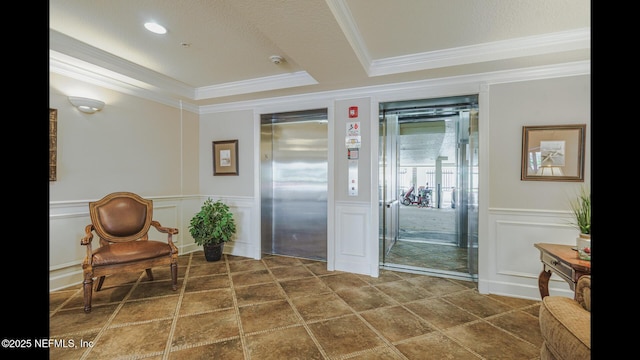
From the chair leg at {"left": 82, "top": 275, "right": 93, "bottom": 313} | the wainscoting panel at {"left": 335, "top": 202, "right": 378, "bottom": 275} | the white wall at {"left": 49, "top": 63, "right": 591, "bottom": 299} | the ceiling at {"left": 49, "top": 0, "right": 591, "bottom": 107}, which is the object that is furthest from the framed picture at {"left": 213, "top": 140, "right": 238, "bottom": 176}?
the chair leg at {"left": 82, "top": 275, "right": 93, "bottom": 313}

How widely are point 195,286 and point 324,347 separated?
1756 millimetres

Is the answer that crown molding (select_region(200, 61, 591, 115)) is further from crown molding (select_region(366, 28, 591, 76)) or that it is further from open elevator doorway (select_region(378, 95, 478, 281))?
crown molding (select_region(366, 28, 591, 76))

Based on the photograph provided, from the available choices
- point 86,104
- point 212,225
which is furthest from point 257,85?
point 212,225

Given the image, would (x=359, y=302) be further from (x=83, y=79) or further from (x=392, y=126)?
(x=83, y=79)

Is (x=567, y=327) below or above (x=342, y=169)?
below

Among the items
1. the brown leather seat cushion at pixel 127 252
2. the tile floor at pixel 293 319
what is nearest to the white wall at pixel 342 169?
the tile floor at pixel 293 319

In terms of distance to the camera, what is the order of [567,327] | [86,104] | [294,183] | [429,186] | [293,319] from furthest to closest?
1. [429,186]
2. [294,183]
3. [86,104]
4. [293,319]
5. [567,327]

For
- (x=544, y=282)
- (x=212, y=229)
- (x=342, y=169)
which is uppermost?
(x=342, y=169)

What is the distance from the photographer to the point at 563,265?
6.67 feet

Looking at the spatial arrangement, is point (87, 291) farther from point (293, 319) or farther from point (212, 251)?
point (293, 319)

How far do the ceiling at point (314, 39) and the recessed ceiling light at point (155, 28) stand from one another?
0.06 meters

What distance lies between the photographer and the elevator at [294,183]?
3951 mm

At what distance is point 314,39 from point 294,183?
2.26 meters

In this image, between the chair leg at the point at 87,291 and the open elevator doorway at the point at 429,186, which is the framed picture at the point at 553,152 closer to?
the open elevator doorway at the point at 429,186
